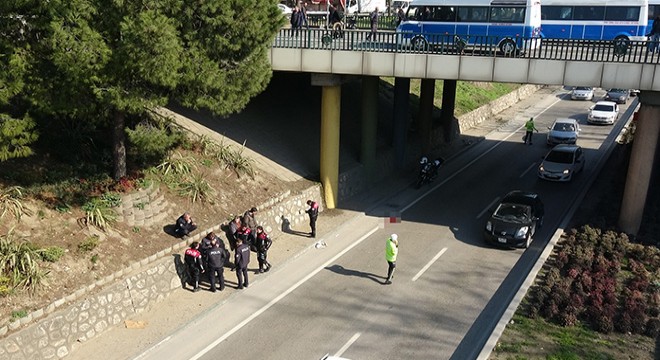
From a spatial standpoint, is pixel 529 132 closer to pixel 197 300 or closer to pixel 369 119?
pixel 369 119

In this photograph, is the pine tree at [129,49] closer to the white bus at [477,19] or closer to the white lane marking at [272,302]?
the white lane marking at [272,302]

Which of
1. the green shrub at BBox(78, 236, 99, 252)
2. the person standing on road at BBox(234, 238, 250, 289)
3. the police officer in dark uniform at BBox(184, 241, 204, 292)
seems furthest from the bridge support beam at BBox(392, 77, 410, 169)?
the green shrub at BBox(78, 236, 99, 252)

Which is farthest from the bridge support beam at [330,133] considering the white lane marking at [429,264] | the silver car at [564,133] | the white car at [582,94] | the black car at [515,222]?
the white car at [582,94]

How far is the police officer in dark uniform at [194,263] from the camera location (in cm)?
1580

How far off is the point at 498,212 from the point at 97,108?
13.5 meters

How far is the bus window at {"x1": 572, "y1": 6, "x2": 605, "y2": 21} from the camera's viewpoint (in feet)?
91.8

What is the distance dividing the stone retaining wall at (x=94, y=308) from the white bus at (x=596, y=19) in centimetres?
2098

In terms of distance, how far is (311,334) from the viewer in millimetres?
14297

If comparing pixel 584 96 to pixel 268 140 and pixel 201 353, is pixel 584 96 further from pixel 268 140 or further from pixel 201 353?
pixel 201 353

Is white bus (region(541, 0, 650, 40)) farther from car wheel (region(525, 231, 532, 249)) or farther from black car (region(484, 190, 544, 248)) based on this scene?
car wheel (region(525, 231, 532, 249))

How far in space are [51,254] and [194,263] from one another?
3.60 metres

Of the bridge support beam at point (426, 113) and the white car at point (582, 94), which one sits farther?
the white car at point (582, 94)

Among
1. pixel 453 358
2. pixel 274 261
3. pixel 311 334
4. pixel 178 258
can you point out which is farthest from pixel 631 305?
pixel 178 258

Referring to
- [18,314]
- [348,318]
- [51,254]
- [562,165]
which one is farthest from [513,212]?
[18,314]
